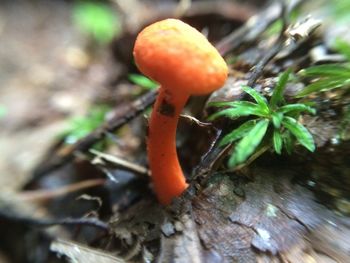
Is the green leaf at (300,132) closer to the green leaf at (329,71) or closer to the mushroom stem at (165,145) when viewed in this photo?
the green leaf at (329,71)

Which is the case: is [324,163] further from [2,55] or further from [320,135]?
[2,55]

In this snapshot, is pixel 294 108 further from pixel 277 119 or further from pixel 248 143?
pixel 248 143

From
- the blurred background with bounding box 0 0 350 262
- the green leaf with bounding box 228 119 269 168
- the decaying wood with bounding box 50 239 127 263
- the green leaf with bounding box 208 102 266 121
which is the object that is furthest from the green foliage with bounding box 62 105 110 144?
the green leaf with bounding box 228 119 269 168

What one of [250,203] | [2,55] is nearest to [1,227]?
[250,203]

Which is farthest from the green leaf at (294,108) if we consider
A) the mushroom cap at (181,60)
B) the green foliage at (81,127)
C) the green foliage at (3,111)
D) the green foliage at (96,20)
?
the green foliage at (96,20)

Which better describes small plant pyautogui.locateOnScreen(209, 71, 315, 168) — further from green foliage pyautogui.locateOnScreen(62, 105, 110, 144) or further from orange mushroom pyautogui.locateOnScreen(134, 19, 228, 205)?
green foliage pyautogui.locateOnScreen(62, 105, 110, 144)

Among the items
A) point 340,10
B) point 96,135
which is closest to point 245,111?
point 96,135
